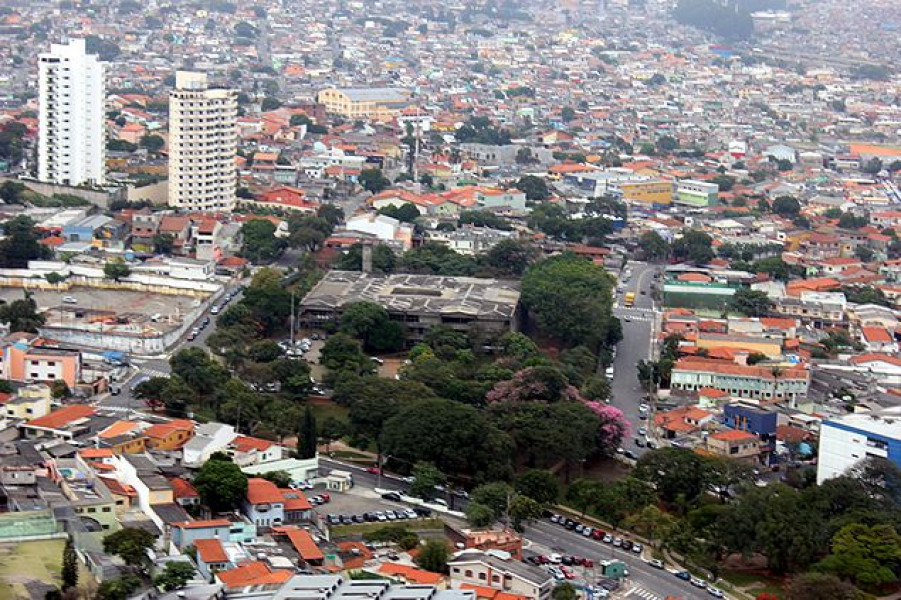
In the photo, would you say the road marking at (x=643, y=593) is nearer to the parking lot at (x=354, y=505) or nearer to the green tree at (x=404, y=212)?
the parking lot at (x=354, y=505)

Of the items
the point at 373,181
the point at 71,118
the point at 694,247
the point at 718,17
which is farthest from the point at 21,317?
the point at 718,17

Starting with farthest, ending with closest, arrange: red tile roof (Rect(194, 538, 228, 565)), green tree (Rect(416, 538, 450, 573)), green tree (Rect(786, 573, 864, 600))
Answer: green tree (Rect(416, 538, 450, 573))
green tree (Rect(786, 573, 864, 600))
red tile roof (Rect(194, 538, 228, 565))

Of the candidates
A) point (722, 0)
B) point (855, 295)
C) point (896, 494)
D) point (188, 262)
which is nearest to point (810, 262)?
point (855, 295)

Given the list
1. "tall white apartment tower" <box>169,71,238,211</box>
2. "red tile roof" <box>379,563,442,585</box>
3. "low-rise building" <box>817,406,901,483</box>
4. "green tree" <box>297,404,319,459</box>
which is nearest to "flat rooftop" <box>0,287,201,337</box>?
"green tree" <box>297,404,319,459</box>

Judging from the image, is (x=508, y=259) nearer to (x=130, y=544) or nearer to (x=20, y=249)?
(x=20, y=249)

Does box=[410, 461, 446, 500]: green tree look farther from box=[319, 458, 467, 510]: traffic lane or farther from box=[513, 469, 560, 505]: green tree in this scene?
box=[513, 469, 560, 505]: green tree
